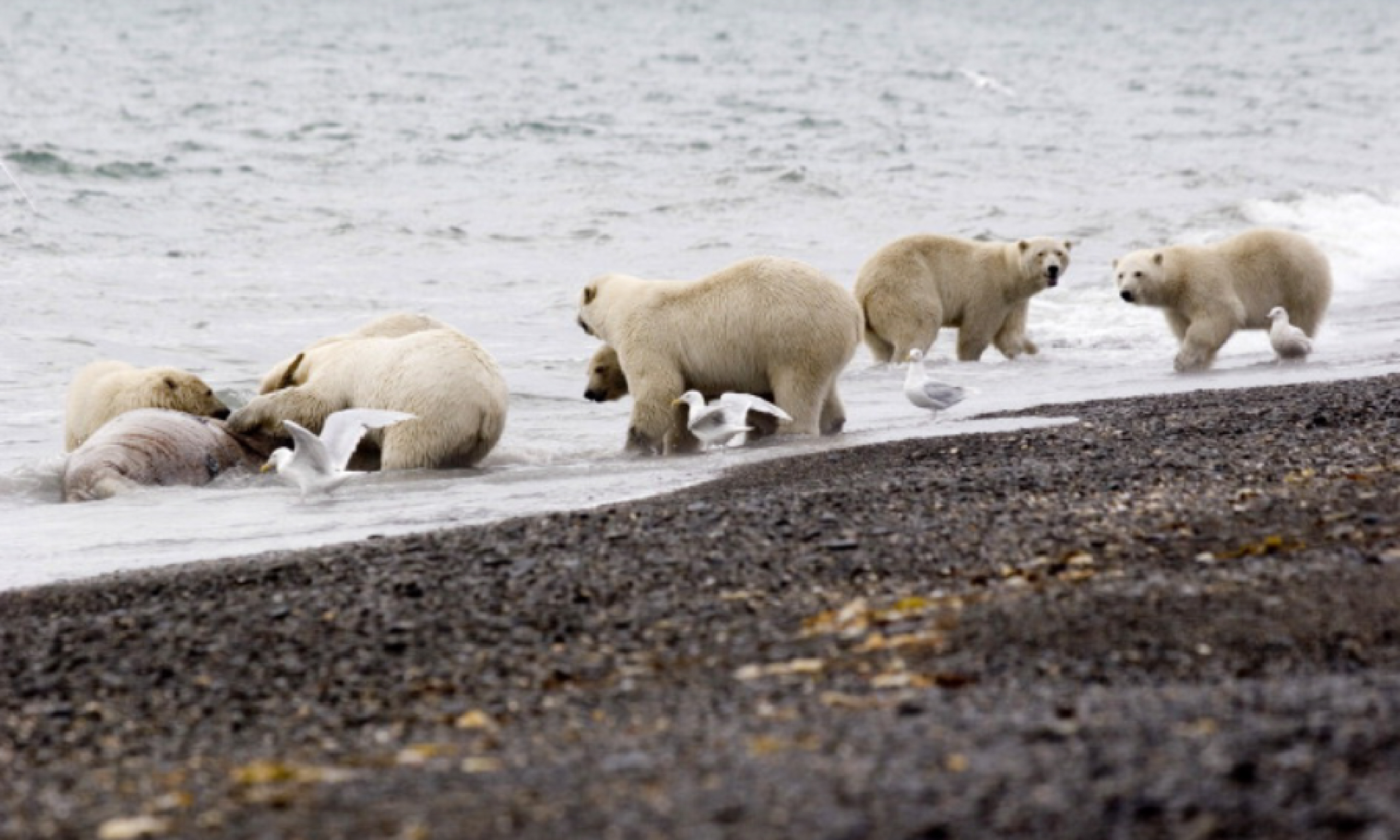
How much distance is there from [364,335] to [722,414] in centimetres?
277

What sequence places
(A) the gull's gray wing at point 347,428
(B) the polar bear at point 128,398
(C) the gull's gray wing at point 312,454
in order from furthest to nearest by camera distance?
(B) the polar bear at point 128,398
(A) the gull's gray wing at point 347,428
(C) the gull's gray wing at point 312,454

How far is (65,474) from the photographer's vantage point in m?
10.6

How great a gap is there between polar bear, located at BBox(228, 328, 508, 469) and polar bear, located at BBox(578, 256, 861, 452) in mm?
875

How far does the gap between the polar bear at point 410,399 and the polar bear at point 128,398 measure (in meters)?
0.68

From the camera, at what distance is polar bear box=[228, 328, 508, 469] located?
423 inches

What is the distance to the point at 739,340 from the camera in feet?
36.9

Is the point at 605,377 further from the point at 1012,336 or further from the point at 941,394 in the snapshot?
the point at 1012,336

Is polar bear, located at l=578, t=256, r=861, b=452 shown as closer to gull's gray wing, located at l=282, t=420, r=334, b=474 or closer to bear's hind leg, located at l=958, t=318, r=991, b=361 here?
gull's gray wing, located at l=282, t=420, r=334, b=474

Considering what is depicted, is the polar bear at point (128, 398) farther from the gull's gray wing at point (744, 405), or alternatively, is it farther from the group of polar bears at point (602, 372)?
the gull's gray wing at point (744, 405)

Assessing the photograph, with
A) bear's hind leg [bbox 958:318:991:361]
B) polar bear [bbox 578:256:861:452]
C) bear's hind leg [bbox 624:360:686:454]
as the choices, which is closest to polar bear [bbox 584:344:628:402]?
polar bear [bbox 578:256:861:452]

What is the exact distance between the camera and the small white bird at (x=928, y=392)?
11539mm

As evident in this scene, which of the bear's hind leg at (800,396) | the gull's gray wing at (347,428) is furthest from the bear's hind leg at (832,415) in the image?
the gull's gray wing at (347,428)

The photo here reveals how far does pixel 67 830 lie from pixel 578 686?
4.84 feet

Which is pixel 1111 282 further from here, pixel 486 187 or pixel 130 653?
pixel 130 653
